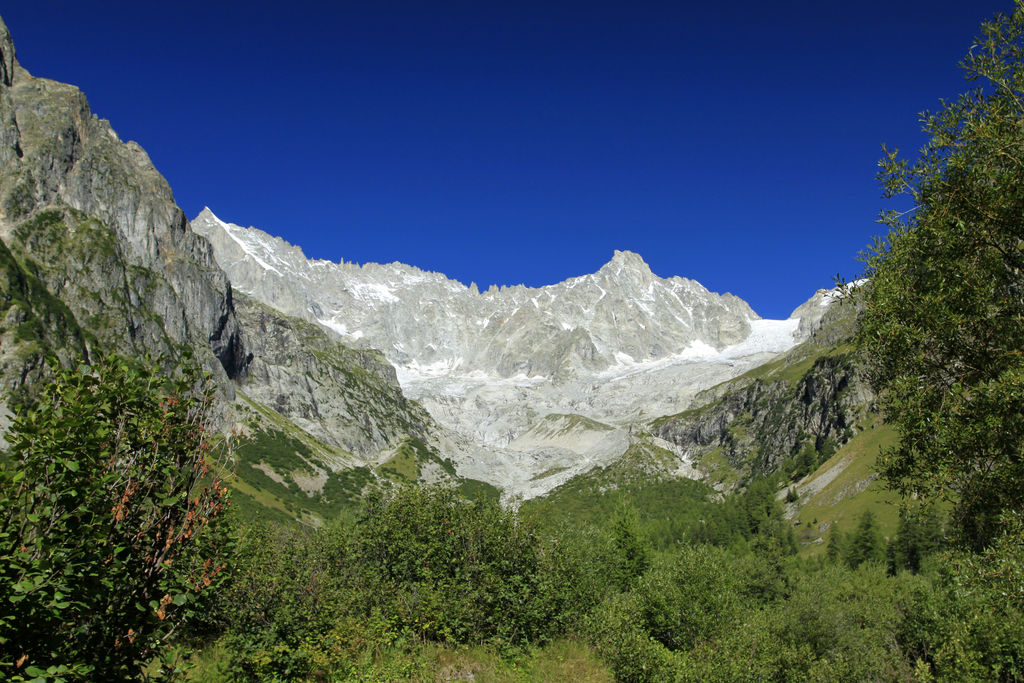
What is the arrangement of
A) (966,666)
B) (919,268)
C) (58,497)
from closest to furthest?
(58,497), (919,268), (966,666)

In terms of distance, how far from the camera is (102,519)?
848 centimetres

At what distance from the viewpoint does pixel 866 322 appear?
55.7 feet

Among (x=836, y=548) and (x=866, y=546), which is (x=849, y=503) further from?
(x=866, y=546)

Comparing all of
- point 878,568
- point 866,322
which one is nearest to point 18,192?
point 866,322

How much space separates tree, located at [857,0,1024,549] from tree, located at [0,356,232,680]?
17.7 m

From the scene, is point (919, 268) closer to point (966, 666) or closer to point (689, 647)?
point (966, 666)

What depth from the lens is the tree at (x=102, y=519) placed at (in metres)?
8.03

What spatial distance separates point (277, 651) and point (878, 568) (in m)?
113

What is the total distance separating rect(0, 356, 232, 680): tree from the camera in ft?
26.3

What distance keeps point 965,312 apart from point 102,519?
1990cm

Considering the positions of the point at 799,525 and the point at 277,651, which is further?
the point at 799,525

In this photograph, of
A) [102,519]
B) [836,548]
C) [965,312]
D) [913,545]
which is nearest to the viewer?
[102,519]

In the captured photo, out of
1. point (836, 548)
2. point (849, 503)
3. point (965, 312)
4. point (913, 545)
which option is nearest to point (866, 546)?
point (913, 545)

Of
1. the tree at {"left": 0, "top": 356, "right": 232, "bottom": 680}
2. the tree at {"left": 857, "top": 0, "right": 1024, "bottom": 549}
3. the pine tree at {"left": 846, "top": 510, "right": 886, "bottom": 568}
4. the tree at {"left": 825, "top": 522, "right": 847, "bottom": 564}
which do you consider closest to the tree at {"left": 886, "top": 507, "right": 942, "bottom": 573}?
the pine tree at {"left": 846, "top": 510, "right": 886, "bottom": 568}
